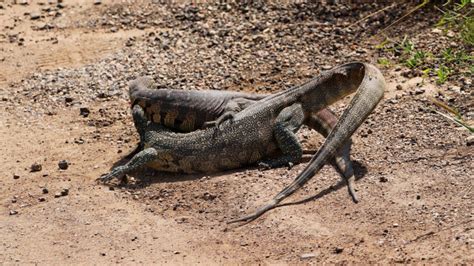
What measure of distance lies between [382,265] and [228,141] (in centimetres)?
300

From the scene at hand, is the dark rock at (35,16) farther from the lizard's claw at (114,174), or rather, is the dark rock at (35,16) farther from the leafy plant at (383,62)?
the leafy plant at (383,62)

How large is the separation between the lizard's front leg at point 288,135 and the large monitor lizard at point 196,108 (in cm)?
21

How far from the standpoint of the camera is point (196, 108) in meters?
11.3

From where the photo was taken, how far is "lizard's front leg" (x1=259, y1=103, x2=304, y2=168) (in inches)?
413

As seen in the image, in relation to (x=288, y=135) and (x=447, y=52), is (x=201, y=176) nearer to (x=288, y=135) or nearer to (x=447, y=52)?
(x=288, y=135)

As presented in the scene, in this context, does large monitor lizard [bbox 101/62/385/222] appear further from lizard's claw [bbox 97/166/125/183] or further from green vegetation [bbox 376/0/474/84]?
green vegetation [bbox 376/0/474/84]

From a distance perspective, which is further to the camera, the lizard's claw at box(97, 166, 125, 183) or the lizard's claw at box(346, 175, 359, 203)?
the lizard's claw at box(97, 166, 125, 183)

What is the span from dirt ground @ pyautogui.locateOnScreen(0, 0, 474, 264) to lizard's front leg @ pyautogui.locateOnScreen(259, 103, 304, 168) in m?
0.25

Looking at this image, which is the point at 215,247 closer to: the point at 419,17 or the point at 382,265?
the point at 382,265

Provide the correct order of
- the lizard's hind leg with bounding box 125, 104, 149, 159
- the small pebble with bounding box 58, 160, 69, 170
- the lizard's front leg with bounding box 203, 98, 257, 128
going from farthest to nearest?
1. the lizard's hind leg with bounding box 125, 104, 149, 159
2. the small pebble with bounding box 58, 160, 69, 170
3. the lizard's front leg with bounding box 203, 98, 257, 128

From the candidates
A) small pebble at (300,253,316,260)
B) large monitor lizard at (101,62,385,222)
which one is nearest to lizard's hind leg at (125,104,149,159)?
large monitor lizard at (101,62,385,222)

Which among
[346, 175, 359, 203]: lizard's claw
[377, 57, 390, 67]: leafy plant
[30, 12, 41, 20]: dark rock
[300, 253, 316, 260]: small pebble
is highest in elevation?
[377, 57, 390, 67]: leafy plant

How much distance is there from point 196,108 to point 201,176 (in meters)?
0.96

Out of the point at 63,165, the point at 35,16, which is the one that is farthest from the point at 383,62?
the point at 35,16
